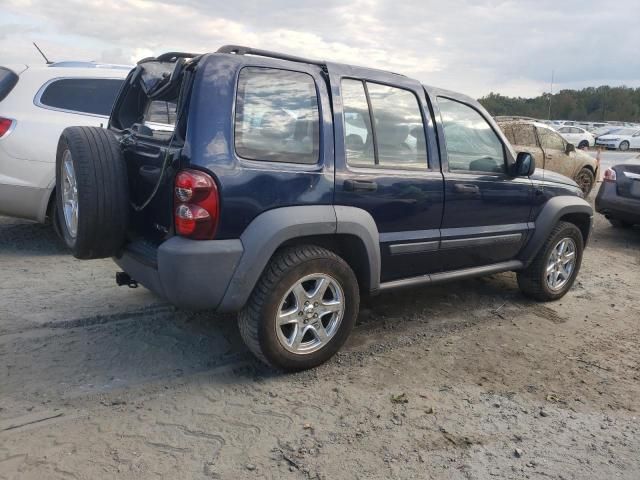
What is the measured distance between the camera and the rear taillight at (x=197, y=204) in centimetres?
302

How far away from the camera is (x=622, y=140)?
107 ft

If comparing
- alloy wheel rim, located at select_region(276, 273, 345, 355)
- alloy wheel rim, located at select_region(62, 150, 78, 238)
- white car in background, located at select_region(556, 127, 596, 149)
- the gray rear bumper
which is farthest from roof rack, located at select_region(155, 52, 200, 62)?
white car in background, located at select_region(556, 127, 596, 149)

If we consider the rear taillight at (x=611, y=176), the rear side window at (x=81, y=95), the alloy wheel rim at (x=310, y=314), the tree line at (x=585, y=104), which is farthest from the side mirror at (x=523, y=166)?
the tree line at (x=585, y=104)

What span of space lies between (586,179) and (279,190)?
10487 mm

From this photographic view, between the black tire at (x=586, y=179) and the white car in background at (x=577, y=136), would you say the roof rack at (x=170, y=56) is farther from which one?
the white car in background at (x=577, y=136)

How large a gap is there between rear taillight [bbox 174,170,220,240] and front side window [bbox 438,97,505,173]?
1.94m

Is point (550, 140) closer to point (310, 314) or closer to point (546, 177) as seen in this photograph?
point (546, 177)

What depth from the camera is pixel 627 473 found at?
2.75 meters

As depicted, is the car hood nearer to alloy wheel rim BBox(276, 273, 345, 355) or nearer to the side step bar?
the side step bar

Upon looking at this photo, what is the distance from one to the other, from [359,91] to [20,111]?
3.56m

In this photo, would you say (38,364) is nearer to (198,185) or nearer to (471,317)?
(198,185)

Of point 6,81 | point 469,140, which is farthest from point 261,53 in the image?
point 6,81

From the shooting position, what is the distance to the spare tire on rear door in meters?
3.22

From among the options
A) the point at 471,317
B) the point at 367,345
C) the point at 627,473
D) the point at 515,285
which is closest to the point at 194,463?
the point at 367,345
